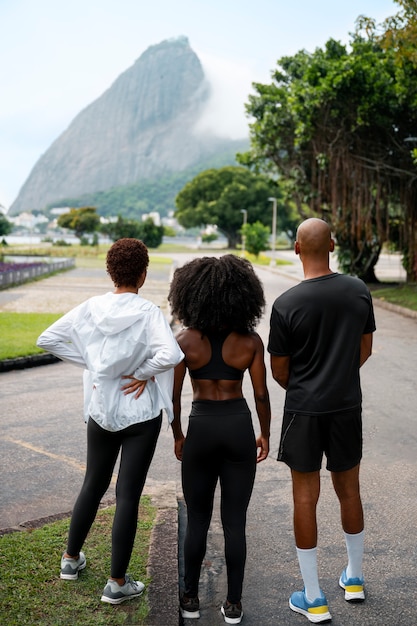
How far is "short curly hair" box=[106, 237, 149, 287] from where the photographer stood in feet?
11.4

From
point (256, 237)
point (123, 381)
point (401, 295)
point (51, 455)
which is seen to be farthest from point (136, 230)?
point (123, 381)

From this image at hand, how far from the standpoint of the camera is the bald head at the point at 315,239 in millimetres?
3422

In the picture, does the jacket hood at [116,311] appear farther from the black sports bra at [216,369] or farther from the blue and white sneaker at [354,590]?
the blue and white sneaker at [354,590]

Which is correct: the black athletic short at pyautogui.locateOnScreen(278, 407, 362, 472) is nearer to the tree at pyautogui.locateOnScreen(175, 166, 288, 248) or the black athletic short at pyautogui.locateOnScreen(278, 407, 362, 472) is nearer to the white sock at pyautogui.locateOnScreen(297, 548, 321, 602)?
the white sock at pyautogui.locateOnScreen(297, 548, 321, 602)

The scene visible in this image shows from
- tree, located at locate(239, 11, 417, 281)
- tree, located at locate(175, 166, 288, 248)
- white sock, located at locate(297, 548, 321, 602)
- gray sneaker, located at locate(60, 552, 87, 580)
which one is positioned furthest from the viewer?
tree, located at locate(175, 166, 288, 248)

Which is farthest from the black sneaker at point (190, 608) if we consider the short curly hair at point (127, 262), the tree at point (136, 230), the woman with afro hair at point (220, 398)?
the tree at point (136, 230)

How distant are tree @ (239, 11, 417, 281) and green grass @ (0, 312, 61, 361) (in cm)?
1097

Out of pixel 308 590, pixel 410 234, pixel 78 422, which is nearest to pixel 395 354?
pixel 78 422

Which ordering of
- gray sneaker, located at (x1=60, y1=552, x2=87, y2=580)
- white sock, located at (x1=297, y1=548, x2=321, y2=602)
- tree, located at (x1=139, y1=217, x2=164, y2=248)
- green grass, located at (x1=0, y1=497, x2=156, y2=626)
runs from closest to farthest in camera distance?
green grass, located at (x1=0, y1=497, x2=156, y2=626) → white sock, located at (x1=297, y1=548, x2=321, y2=602) → gray sneaker, located at (x1=60, y1=552, x2=87, y2=580) → tree, located at (x1=139, y1=217, x2=164, y2=248)

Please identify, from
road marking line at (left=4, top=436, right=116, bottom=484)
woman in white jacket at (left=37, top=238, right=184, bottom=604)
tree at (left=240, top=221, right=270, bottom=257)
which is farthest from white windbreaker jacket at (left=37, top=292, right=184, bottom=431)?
tree at (left=240, top=221, right=270, bottom=257)

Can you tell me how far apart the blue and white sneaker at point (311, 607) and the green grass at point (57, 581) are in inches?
28.6

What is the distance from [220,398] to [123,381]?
0.48m

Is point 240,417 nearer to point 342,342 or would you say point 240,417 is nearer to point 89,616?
point 342,342

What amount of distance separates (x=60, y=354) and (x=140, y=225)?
9331 centimetres
